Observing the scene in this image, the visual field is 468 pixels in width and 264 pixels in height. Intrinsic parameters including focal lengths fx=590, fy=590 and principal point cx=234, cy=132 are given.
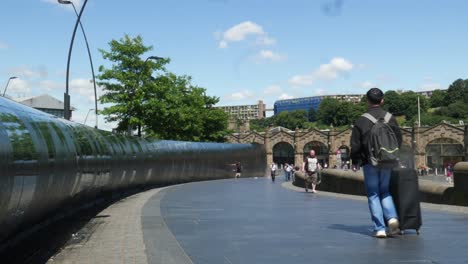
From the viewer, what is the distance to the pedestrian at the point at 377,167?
756 cm

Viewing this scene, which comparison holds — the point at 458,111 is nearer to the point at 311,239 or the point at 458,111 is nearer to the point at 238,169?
the point at 238,169

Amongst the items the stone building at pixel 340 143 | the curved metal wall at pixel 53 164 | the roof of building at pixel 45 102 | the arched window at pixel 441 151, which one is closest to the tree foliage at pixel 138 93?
the curved metal wall at pixel 53 164

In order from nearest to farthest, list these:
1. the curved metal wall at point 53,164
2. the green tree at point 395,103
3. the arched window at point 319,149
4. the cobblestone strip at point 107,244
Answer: the curved metal wall at point 53,164 → the cobblestone strip at point 107,244 → the arched window at point 319,149 → the green tree at point 395,103

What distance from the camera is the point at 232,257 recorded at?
6441 mm

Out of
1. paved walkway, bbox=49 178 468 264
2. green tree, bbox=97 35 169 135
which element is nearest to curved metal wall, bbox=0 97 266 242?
paved walkway, bbox=49 178 468 264

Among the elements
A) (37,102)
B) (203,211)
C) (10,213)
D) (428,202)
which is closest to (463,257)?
(10,213)

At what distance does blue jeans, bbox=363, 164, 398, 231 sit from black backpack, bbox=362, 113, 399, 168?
0.13 meters

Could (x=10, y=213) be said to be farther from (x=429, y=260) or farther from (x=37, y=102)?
(x=37, y=102)

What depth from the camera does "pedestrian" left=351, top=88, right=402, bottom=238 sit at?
24.8 feet

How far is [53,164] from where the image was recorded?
8.93 meters

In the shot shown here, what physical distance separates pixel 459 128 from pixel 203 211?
10541cm

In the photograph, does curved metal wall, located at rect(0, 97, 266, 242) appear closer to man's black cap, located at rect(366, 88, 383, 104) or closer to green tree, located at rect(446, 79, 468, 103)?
man's black cap, located at rect(366, 88, 383, 104)

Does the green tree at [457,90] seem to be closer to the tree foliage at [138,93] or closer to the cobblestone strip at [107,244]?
the tree foliage at [138,93]

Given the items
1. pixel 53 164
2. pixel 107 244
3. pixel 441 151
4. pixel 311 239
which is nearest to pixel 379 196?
pixel 311 239
